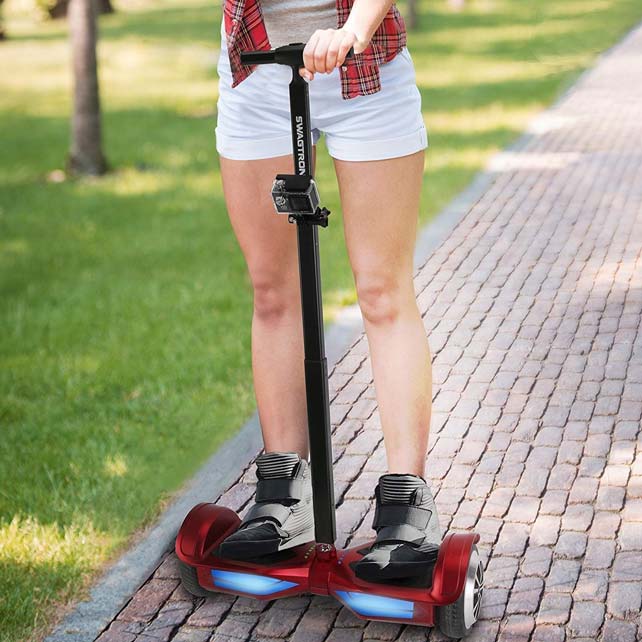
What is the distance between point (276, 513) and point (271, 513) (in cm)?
1

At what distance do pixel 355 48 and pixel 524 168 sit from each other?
6716mm

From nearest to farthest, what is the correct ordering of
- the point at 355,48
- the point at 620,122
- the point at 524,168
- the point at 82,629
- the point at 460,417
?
the point at 355,48
the point at 82,629
the point at 460,417
the point at 524,168
the point at 620,122

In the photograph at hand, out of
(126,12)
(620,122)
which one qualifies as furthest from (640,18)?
(126,12)

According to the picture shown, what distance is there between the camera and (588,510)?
359 cm

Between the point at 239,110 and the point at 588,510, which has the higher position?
the point at 239,110

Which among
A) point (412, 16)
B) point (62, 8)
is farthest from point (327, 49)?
point (62, 8)

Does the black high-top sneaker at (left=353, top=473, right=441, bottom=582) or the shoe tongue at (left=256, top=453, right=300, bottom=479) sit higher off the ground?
the shoe tongue at (left=256, top=453, right=300, bottom=479)

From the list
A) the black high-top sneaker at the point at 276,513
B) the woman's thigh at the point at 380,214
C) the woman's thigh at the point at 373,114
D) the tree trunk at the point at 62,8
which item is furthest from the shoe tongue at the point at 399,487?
the tree trunk at the point at 62,8

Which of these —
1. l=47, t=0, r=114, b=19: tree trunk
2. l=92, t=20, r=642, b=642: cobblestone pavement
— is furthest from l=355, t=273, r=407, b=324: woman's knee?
l=47, t=0, r=114, b=19: tree trunk

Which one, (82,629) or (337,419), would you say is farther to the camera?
(337,419)

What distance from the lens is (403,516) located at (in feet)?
9.59

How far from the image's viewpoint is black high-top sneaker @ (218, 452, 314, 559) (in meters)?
2.97

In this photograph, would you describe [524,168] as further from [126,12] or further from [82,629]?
[126,12]

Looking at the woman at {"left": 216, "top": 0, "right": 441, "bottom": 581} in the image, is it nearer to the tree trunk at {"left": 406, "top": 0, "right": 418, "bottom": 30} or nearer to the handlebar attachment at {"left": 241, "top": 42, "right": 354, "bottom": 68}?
the handlebar attachment at {"left": 241, "top": 42, "right": 354, "bottom": 68}
